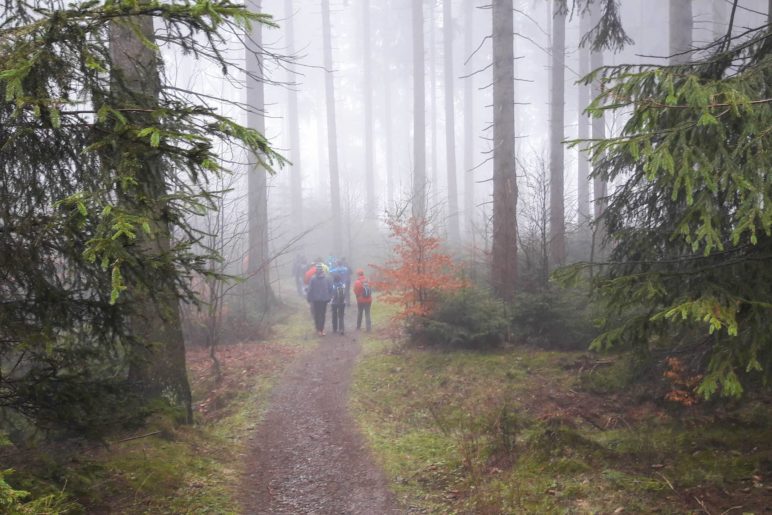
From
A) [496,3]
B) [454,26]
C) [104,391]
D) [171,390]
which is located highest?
[454,26]

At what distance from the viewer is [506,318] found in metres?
10.1

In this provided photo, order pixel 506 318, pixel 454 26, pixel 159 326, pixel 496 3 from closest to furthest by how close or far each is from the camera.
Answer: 1. pixel 159 326
2. pixel 506 318
3. pixel 496 3
4. pixel 454 26

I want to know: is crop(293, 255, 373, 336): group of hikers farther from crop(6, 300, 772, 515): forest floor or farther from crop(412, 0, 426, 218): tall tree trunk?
crop(412, 0, 426, 218): tall tree trunk

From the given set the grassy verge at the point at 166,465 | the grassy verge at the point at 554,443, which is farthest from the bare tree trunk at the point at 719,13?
the grassy verge at the point at 166,465

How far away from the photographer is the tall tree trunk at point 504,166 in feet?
37.5

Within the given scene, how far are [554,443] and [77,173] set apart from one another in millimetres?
5562

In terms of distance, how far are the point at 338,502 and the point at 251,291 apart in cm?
1126

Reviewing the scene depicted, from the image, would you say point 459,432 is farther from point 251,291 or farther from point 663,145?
point 251,291

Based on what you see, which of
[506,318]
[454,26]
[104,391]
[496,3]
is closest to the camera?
[104,391]

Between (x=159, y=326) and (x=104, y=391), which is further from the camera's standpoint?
(x=159, y=326)

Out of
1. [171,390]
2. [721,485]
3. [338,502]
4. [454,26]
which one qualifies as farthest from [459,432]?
[454,26]

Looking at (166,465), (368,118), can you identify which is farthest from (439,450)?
(368,118)

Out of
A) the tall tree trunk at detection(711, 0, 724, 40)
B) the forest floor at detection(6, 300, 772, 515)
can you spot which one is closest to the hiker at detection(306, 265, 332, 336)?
the forest floor at detection(6, 300, 772, 515)

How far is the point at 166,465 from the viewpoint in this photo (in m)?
5.84
